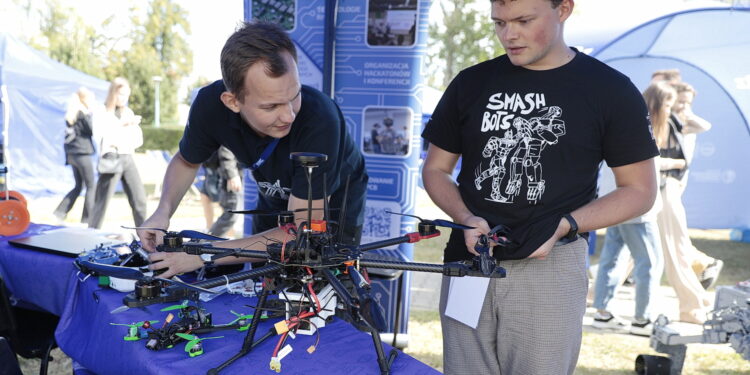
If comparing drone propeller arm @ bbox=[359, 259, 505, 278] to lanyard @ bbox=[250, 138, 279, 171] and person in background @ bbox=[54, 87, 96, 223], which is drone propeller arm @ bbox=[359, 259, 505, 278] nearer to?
lanyard @ bbox=[250, 138, 279, 171]

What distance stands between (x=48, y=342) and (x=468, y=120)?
230 centimetres

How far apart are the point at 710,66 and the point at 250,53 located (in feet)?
23.3

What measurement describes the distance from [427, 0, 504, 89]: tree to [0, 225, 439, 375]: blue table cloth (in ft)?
50.8

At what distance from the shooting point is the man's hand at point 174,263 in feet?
6.02

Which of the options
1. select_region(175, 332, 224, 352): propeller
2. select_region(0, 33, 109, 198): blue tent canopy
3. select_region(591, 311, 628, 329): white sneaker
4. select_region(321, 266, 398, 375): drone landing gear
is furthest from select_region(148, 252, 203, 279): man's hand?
select_region(0, 33, 109, 198): blue tent canopy

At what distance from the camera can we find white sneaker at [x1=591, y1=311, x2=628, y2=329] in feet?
15.1

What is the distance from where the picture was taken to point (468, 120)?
174cm

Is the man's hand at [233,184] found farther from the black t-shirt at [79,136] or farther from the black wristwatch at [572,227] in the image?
the black wristwatch at [572,227]

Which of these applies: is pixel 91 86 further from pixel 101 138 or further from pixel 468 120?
pixel 468 120

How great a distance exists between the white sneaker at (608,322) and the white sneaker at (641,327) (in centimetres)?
6

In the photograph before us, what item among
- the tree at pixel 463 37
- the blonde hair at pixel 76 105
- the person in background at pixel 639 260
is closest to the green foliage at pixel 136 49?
the tree at pixel 463 37

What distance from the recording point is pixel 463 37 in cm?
1744

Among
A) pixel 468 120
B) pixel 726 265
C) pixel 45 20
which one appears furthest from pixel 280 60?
pixel 45 20

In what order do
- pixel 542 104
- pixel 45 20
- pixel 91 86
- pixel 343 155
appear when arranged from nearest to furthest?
1. pixel 542 104
2. pixel 343 155
3. pixel 91 86
4. pixel 45 20
